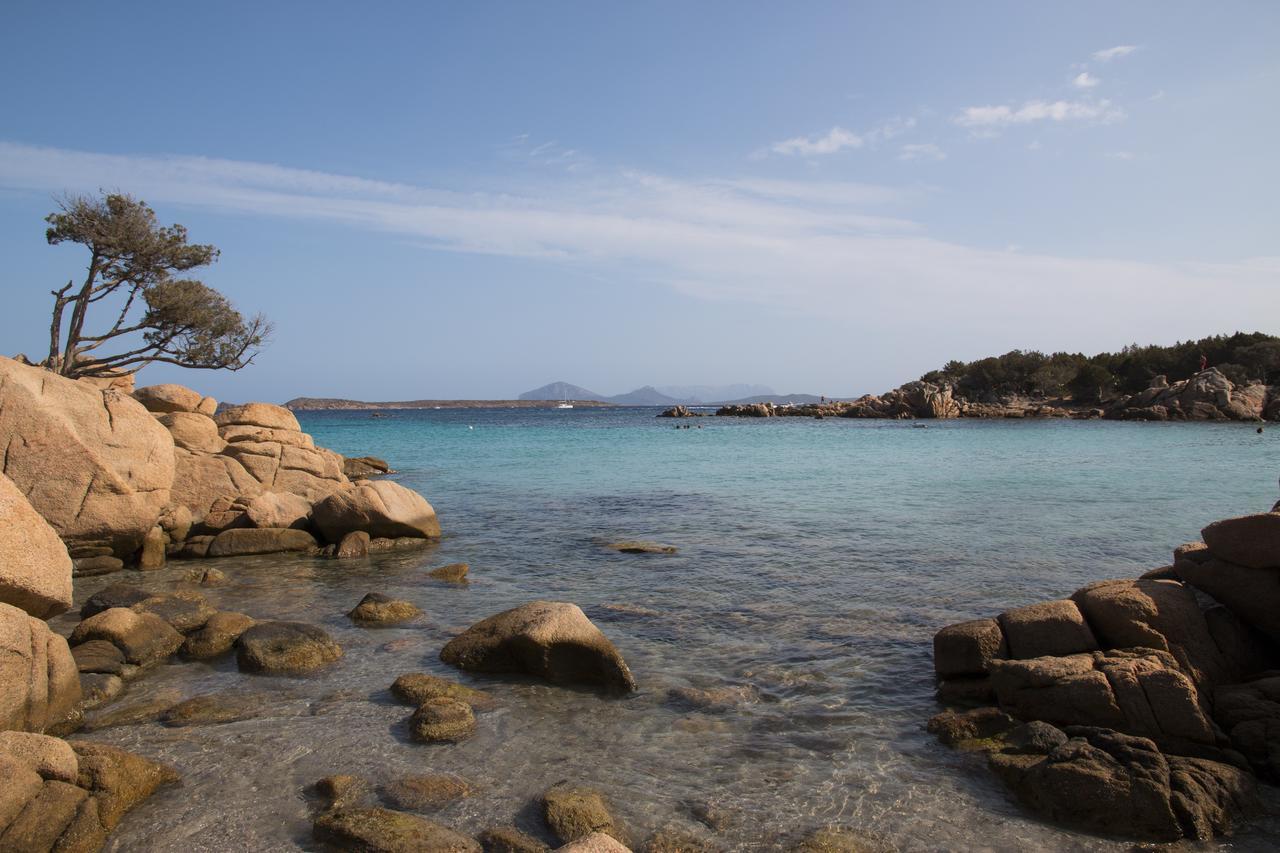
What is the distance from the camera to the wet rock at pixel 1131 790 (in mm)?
6250

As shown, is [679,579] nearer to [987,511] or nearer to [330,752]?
[330,752]

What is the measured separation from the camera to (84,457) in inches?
576

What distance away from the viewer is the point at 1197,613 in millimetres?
9062

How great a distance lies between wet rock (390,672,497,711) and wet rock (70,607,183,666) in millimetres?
3614

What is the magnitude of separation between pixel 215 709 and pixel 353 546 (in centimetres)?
974

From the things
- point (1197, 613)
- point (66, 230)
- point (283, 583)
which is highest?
point (66, 230)

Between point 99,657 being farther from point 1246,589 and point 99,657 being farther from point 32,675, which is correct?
point 1246,589

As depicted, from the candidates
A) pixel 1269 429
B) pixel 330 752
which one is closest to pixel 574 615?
pixel 330 752

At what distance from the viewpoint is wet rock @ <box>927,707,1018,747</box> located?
7.92 meters

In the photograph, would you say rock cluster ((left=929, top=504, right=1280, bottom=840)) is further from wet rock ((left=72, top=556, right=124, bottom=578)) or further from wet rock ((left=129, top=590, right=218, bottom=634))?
wet rock ((left=72, top=556, right=124, bottom=578))

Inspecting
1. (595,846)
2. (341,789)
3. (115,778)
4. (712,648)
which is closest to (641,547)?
(712,648)

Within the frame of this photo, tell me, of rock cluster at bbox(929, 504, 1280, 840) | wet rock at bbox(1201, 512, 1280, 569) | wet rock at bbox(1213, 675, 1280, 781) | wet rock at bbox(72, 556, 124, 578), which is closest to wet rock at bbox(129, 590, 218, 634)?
wet rock at bbox(72, 556, 124, 578)

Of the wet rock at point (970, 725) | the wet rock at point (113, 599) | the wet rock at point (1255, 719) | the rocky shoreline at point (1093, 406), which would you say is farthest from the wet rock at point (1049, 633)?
the rocky shoreline at point (1093, 406)

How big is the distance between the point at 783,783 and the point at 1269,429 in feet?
214
